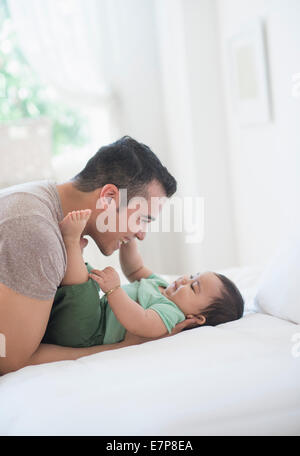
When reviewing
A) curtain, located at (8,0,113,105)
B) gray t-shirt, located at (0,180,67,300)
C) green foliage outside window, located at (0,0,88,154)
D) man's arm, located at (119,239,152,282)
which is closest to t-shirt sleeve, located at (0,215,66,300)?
gray t-shirt, located at (0,180,67,300)

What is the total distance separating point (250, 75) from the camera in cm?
326

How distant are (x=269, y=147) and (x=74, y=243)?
6.55 feet

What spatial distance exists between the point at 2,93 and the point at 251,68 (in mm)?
1728

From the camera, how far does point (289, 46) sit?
113 inches

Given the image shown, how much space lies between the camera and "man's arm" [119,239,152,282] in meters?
2.05

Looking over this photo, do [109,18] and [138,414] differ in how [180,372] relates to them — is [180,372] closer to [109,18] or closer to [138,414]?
[138,414]

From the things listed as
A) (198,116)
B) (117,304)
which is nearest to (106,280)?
(117,304)

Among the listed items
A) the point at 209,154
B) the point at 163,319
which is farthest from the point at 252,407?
the point at 209,154

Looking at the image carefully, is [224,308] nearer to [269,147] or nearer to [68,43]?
[269,147]

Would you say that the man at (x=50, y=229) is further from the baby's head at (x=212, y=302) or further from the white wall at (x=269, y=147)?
the white wall at (x=269, y=147)

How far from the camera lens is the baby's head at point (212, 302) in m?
1.78

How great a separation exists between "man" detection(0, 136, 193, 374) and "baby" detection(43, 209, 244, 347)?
5cm

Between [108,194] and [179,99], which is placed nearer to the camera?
[108,194]

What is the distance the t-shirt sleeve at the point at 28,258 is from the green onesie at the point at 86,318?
0.58 ft
